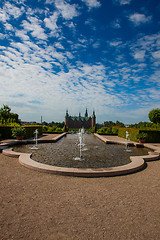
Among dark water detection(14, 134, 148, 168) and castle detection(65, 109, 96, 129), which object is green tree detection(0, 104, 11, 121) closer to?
dark water detection(14, 134, 148, 168)

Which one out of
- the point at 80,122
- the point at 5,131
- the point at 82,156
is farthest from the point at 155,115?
the point at 80,122

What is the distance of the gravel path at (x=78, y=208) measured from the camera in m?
2.41

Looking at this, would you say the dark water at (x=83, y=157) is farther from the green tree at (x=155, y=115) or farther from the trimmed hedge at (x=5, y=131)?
the green tree at (x=155, y=115)

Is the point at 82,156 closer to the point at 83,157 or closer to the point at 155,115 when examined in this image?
the point at 83,157

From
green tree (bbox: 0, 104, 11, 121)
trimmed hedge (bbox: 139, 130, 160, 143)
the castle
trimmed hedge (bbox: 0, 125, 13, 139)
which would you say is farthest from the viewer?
the castle

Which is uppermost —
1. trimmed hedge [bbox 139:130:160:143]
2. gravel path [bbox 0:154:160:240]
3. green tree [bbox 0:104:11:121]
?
green tree [bbox 0:104:11:121]

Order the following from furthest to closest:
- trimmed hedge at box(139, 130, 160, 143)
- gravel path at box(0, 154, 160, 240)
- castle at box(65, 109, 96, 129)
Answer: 1. castle at box(65, 109, 96, 129)
2. trimmed hedge at box(139, 130, 160, 143)
3. gravel path at box(0, 154, 160, 240)

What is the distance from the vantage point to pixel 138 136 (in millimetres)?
14305

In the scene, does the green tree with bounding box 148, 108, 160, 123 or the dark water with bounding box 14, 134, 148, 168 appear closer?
the dark water with bounding box 14, 134, 148, 168

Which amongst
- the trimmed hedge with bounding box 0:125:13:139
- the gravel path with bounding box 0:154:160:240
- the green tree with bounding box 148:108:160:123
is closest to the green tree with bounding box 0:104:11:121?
the trimmed hedge with bounding box 0:125:13:139

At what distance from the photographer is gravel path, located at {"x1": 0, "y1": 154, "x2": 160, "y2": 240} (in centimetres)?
241

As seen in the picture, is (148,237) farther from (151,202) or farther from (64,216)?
(64,216)

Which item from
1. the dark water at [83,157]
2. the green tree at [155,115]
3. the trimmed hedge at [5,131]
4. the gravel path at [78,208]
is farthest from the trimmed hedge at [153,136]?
the green tree at [155,115]

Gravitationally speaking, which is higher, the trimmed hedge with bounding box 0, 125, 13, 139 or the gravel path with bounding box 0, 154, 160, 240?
the trimmed hedge with bounding box 0, 125, 13, 139
